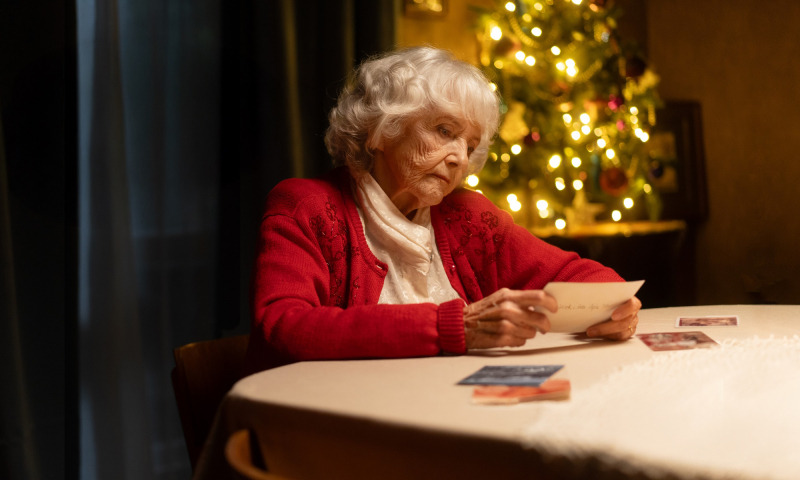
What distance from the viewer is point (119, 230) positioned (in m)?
1.92

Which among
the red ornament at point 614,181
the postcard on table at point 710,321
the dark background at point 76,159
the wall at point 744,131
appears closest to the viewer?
the postcard on table at point 710,321

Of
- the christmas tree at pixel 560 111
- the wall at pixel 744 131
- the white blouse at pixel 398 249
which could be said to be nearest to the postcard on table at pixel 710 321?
the white blouse at pixel 398 249

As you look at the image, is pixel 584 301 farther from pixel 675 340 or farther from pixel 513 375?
pixel 513 375

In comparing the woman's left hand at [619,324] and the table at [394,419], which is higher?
the woman's left hand at [619,324]

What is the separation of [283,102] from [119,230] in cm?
79

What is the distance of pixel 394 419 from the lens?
71cm

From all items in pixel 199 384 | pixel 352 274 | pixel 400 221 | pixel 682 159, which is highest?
pixel 682 159

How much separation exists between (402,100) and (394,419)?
1.02 m

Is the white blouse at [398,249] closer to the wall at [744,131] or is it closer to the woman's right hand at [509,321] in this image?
the woman's right hand at [509,321]

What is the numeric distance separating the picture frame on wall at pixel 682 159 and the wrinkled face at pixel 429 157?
10.0 ft

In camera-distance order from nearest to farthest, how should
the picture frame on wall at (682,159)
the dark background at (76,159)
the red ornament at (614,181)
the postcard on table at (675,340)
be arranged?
the postcard on table at (675,340) < the dark background at (76,159) < the red ornament at (614,181) < the picture frame on wall at (682,159)

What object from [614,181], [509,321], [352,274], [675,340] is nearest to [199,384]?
[352,274]

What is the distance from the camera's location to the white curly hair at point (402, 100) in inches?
60.7

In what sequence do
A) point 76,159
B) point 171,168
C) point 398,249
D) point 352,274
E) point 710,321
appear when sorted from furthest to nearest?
point 171,168 → point 76,159 → point 398,249 → point 352,274 → point 710,321
